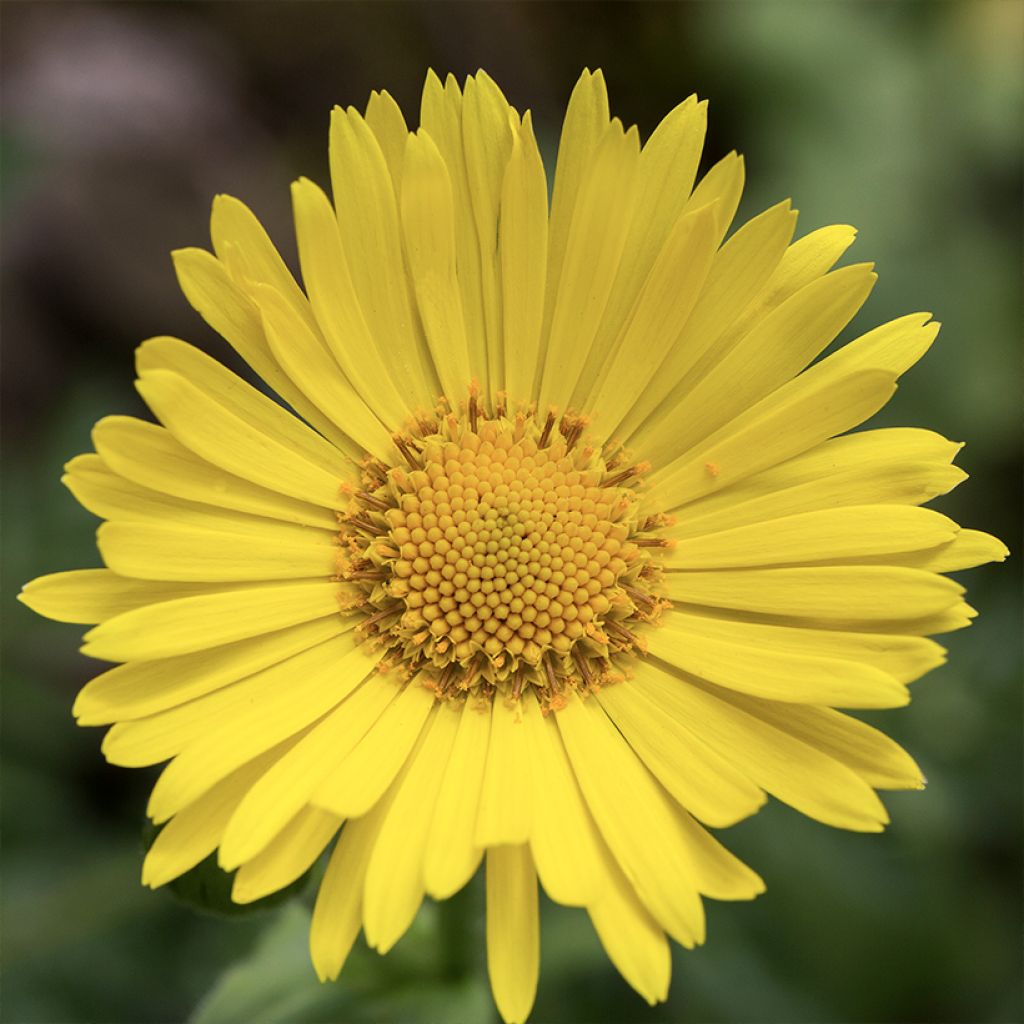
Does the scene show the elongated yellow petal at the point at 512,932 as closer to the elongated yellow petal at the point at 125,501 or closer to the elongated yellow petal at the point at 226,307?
the elongated yellow petal at the point at 125,501

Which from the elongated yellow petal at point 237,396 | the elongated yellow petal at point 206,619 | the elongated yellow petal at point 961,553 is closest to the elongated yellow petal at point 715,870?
the elongated yellow petal at point 961,553

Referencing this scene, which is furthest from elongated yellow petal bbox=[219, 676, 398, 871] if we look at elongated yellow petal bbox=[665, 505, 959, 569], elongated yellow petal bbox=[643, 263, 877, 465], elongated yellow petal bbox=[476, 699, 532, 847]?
elongated yellow petal bbox=[643, 263, 877, 465]

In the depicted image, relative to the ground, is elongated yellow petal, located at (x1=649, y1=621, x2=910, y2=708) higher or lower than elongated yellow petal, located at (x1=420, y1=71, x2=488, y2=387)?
lower

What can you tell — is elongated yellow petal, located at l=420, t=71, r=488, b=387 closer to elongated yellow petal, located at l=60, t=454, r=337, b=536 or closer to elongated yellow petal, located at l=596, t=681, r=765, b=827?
elongated yellow petal, located at l=60, t=454, r=337, b=536

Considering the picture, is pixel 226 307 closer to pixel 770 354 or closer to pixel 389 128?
pixel 389 128

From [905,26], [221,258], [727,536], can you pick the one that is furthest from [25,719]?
[905,26]

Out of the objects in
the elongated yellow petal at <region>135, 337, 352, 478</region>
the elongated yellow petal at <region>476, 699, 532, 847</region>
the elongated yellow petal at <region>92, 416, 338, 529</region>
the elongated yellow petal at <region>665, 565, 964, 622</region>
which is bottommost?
the elongated yellow petal at <region>476, 699, 532, 847</region>
